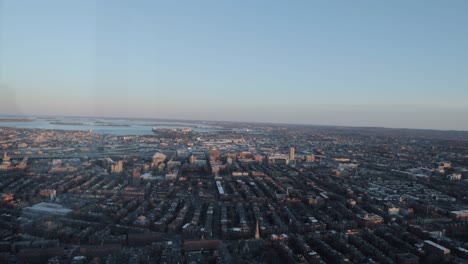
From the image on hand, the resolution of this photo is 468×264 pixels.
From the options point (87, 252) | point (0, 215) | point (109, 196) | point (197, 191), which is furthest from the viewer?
point (197, 191)

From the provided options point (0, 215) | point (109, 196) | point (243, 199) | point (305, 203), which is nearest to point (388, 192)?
point (305, 203)

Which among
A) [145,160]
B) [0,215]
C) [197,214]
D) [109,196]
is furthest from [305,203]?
[145,160]

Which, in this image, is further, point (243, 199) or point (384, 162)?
point (384, 162)

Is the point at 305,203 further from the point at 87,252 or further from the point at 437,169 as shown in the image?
the point at 437,169

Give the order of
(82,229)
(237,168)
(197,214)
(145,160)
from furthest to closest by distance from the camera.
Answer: (145,160)
(237,168)
(197,214)
(82,229)

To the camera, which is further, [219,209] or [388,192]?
[388,192]

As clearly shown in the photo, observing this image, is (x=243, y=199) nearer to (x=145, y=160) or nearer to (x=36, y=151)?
(x=145, y=160)

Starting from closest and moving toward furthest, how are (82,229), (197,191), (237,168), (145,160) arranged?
(82,229) → (197,191) → (237,168) → (145,160)

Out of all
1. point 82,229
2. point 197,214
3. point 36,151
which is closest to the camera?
point 82,229
